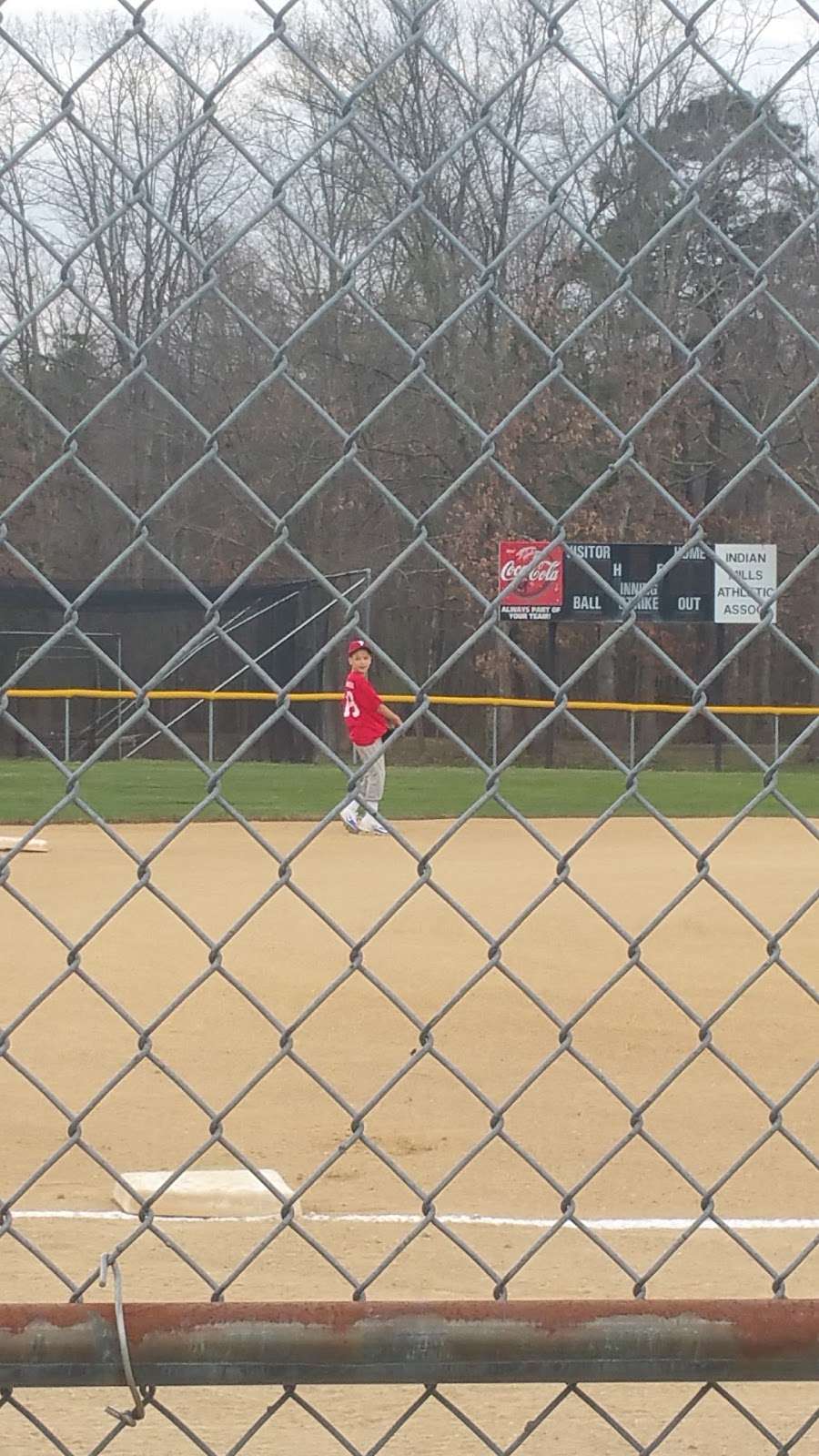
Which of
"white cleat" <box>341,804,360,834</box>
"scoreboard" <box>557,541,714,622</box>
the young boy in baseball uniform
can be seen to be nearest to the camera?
the young boy in baseball uniform

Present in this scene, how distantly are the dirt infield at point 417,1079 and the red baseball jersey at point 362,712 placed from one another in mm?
1801

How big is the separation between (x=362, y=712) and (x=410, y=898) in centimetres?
975

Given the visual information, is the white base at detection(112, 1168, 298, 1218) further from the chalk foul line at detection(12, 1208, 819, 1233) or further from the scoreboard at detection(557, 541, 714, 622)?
the scoreboard at detection(557, 541, 714, 622)

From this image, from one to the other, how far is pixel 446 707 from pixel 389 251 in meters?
22.4

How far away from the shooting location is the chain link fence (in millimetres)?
2334

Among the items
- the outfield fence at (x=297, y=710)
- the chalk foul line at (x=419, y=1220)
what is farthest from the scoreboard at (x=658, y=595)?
the chalk foul line at (x=419, y=1220)

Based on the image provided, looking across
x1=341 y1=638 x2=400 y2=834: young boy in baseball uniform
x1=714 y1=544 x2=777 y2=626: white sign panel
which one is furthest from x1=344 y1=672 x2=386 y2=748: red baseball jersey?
x1=714 y1=544 x2=777 y2=626: white sign panel

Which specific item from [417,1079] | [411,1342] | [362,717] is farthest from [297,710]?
[411,1342]

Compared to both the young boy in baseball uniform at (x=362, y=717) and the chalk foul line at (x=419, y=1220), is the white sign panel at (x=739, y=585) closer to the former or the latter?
the chalk foul line at (x=419, y=1220)

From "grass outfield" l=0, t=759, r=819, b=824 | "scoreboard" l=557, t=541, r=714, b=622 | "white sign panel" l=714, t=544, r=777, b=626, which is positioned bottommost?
"grass outfield" l=0, t=759, r=819, b=824

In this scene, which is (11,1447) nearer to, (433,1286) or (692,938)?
(433,1286)

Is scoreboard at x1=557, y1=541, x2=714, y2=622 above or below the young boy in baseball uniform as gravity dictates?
above

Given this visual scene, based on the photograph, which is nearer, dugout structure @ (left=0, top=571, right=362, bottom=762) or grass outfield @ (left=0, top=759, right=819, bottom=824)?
grass outfield @ (left=0, top=759, right=819, bottom=824)

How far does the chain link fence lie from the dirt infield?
0.02m
